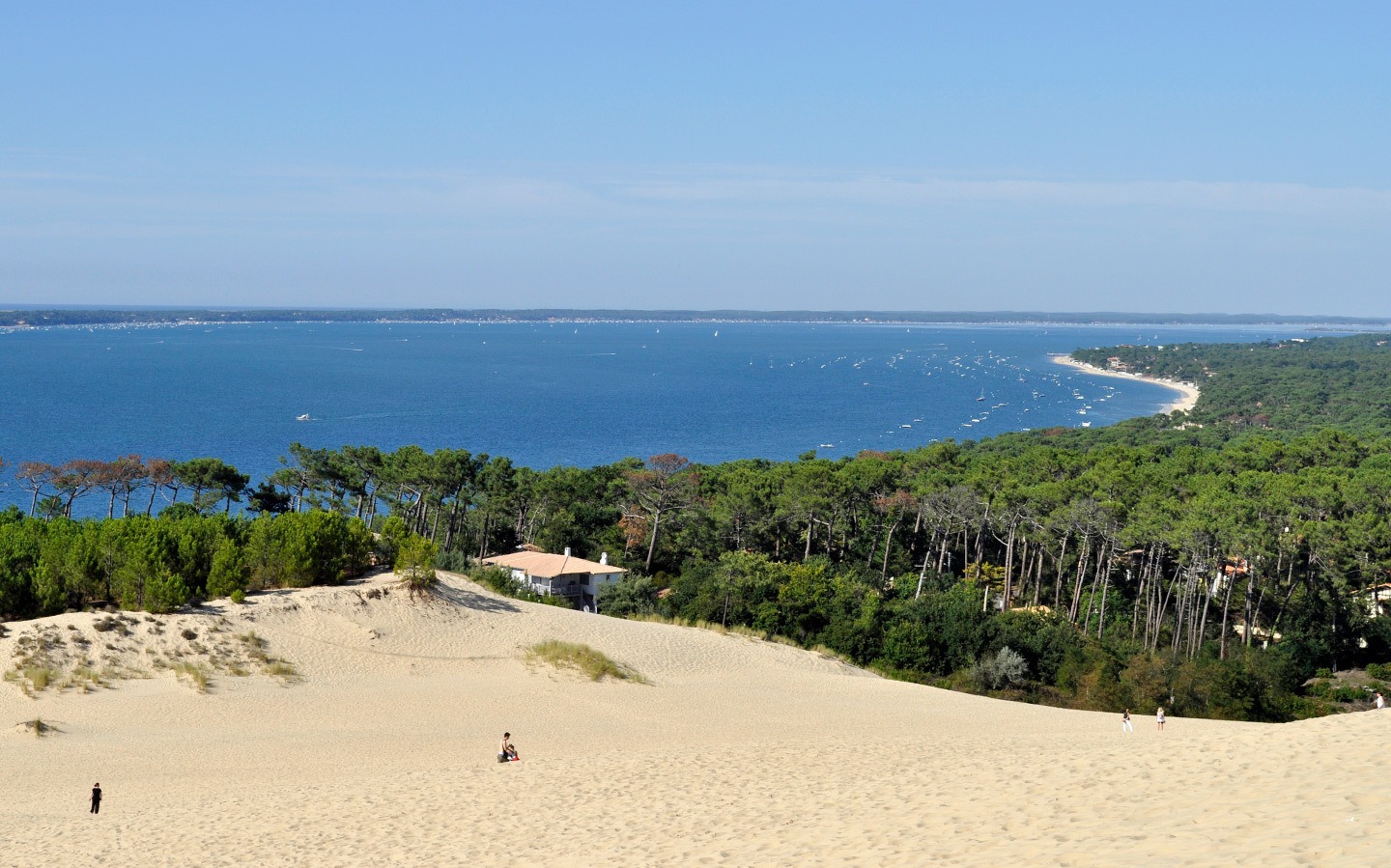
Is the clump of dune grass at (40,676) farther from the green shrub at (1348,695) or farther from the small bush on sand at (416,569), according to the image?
the green shrub at (1348,695)

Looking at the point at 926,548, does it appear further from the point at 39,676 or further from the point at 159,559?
the point at 39,676

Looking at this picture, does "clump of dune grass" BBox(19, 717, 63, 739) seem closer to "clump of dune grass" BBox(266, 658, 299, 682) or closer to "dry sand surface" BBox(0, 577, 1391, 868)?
"dry sand surface" BBox(0, 577, 1391, 868)

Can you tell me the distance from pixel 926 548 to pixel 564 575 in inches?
780

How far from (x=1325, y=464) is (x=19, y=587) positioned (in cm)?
6107

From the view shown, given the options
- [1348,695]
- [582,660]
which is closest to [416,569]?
[582,660]

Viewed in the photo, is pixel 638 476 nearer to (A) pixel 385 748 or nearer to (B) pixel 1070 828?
(A) pixel 385 748

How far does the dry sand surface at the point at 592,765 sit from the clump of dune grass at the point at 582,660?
1.65 ft

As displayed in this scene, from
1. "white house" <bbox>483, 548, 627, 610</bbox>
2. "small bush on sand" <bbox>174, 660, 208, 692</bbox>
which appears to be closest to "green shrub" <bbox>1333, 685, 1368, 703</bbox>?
"white house" <bbox>483, 548, 627, 610</bbox>

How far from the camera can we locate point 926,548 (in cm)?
5562

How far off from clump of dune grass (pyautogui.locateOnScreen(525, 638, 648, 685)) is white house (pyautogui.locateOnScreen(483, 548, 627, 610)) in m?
11.6

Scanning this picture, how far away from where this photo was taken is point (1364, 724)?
19188 mm

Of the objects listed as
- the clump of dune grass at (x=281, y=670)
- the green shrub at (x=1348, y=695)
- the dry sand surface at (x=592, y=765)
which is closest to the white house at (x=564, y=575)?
the dry sand surface at (x=592, y=765)

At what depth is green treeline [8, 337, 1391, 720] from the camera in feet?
109

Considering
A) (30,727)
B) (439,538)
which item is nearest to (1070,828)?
(30,727)
